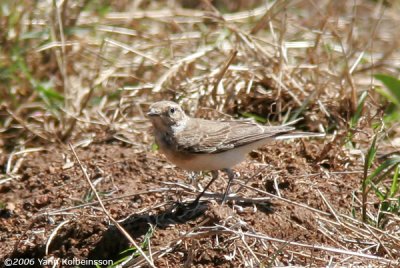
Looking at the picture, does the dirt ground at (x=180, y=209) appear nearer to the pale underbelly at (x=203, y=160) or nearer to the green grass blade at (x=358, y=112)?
the pale underbelly at (x=203, y=160)

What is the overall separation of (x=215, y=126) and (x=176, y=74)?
1.76m

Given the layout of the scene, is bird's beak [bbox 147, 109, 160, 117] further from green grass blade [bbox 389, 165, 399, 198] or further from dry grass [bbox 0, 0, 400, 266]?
green grass blade [bbox 389, 165, 399, 198]

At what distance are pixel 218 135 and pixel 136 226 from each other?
1047 mm

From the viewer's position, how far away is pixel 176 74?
8.01m

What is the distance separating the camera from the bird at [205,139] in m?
5.98

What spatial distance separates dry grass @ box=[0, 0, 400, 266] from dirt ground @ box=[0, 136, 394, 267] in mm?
327

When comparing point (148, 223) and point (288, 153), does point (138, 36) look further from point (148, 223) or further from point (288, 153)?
point (148, 223)

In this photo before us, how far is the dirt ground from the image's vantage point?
5.40 m

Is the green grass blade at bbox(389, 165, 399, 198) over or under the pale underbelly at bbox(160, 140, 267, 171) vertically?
under

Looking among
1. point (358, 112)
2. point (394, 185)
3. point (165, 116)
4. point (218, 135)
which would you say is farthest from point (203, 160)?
point (358, 112)

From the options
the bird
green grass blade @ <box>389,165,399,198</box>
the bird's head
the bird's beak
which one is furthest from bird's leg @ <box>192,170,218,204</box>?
green grass blade @ <box>389,165,399,198</box>

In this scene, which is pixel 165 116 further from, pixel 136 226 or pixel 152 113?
pixel 136 226

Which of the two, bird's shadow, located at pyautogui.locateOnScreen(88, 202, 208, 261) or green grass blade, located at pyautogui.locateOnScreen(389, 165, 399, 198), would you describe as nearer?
bird's shadow, located at pyautogui.locateOnScreen(88, 202, 208, 261)

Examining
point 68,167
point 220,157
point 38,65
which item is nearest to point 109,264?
point 220,157
